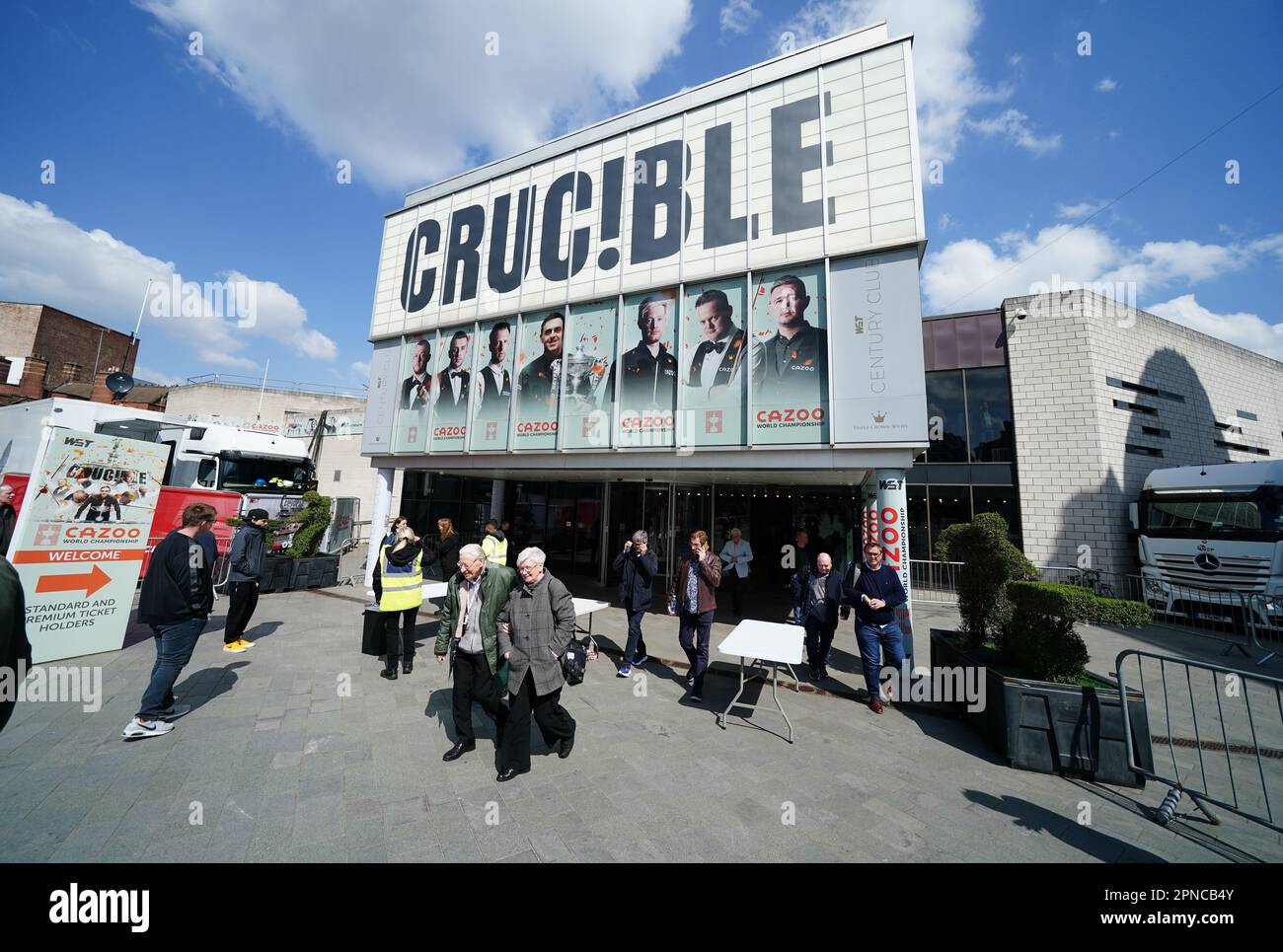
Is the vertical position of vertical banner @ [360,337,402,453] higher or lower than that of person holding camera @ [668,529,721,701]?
higher

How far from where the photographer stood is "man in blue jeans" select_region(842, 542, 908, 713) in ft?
19.0

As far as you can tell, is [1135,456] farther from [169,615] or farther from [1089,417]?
[169,615]

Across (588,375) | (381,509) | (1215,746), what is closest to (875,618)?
(1215,746)

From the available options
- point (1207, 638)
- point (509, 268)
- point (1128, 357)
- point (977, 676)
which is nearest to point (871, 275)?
point (977, 676)

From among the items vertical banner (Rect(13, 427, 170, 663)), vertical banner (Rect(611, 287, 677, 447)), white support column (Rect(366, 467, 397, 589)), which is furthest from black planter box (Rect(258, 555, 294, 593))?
vertical banner (Rect(611, 287, 677, 447))

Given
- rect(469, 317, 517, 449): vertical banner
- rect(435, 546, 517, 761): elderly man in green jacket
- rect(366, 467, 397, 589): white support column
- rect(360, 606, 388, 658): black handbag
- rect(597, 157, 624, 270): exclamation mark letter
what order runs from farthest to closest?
rect(366, 467, 397, 589): white support column < rect(469, 317, 517, 449): vertical banner < rect(597, 157, 624, 270): exclamation mark letter < rect(360, 606, 388, 658): black handbag < rect(435, 546, 517, 761): elderly man in green jacket

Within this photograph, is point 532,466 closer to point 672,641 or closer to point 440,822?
point 672,641

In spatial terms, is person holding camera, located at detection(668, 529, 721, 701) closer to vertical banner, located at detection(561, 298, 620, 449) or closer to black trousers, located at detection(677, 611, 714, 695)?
black trousers, located at detection(677, 611, 714, 695)

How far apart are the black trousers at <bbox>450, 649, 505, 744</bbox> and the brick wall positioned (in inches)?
694

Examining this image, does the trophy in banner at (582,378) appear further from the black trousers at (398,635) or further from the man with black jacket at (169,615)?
the man with black jacket at (169,615)

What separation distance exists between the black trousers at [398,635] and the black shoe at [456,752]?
2.37m

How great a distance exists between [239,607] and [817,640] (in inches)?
347

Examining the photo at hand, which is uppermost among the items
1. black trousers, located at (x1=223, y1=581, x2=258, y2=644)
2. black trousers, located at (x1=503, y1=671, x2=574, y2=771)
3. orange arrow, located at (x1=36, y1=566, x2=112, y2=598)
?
orange arrow, located at (x1=36, y1=566, x2=112, y2=598)

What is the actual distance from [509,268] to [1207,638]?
1914 centimetres
